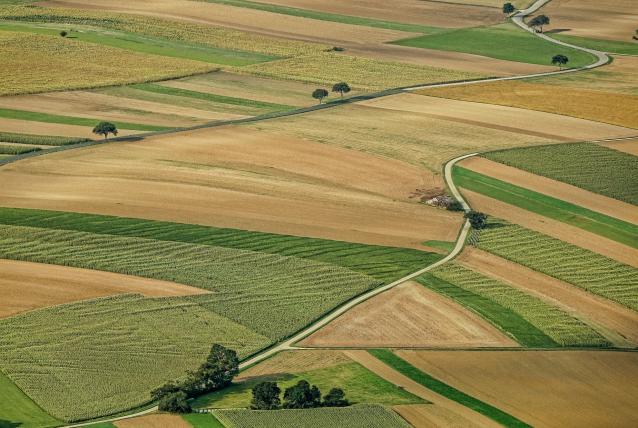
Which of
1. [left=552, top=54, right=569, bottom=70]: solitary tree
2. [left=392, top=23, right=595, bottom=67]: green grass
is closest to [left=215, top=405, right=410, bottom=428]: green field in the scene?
[left=552, top=54, right=569, bottom=70]: solitary tree

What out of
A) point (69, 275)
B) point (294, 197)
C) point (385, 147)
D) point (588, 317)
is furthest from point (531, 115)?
point (69, 275)

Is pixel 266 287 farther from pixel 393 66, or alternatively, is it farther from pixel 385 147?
pixel 393 66

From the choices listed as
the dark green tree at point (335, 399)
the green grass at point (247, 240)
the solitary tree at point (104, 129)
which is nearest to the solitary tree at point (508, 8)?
the solitary tree at point (104, 129)

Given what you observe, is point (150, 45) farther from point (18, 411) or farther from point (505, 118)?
point (18, 411)

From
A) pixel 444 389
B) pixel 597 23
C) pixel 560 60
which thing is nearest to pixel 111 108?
pixel 560 60

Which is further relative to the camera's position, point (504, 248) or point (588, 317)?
point (504, 248)
